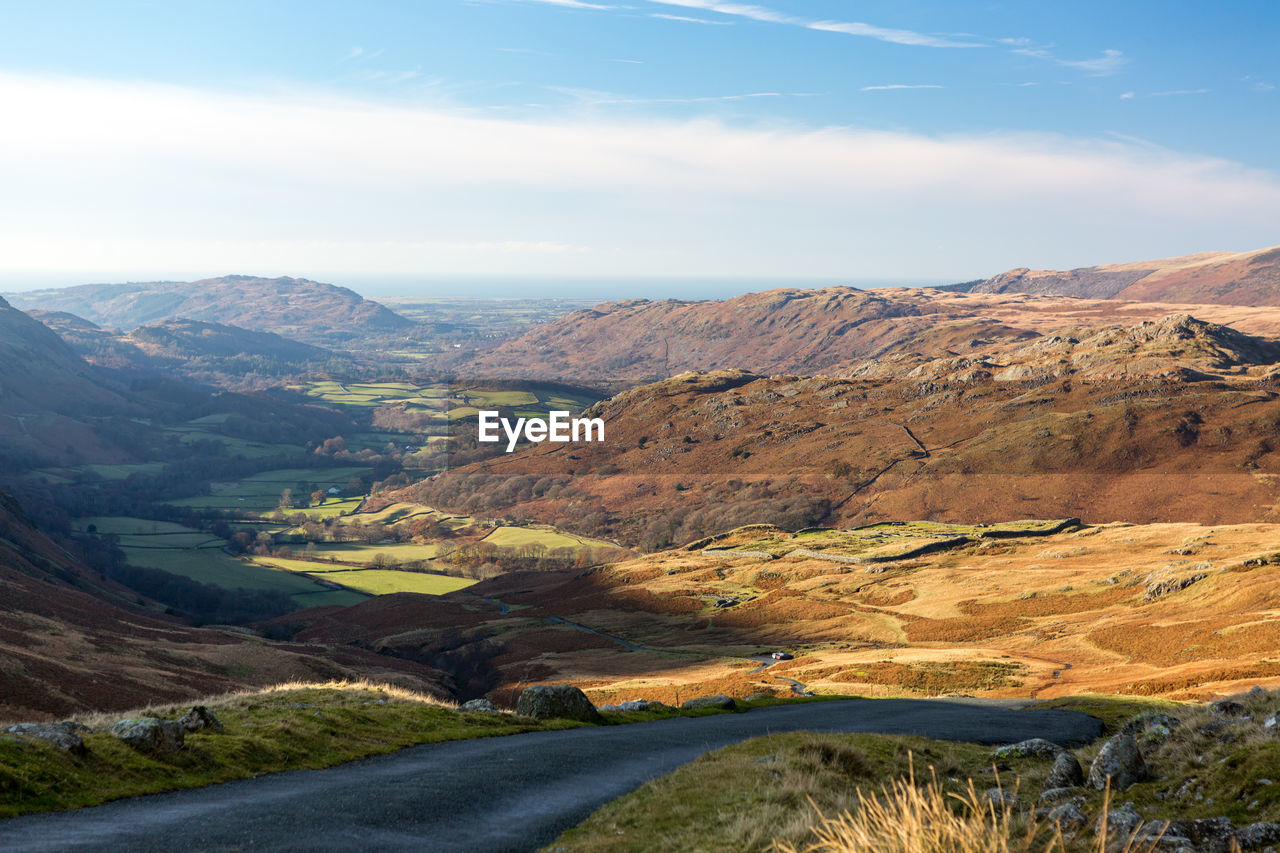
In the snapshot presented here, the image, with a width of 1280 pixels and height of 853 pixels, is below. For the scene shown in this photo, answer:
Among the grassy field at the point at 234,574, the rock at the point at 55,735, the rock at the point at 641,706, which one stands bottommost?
the grassy field at the point at 234,574

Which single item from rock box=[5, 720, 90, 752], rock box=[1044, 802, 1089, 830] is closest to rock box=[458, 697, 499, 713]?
rock box=[5, 720, 90, 752]

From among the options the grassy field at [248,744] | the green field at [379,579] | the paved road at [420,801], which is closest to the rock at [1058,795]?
the paved road at [420,801]

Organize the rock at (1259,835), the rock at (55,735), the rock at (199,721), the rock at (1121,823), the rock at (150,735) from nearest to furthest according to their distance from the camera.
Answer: the rock at (1259,835), the rock at (1121,823), the rock at (55,735), the rock at (150,735), the rock at (199,721)

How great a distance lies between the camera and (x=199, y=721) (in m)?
26.4

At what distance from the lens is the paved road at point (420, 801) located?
16781 millimetres

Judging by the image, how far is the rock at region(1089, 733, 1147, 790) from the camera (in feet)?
58.3

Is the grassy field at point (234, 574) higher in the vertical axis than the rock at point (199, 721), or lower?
lower

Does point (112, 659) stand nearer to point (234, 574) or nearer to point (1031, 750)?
point (1031, 750)

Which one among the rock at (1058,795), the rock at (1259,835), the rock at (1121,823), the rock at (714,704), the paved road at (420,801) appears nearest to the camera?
the rock at (1259,835)

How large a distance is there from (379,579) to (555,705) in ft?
504

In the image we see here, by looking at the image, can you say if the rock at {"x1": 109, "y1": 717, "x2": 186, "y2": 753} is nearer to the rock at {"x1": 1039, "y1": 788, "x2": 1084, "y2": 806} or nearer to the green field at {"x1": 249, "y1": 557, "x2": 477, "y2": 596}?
the rock at {"x1": 1039, "y1": 788, "x2": 1084, "y2": 806}

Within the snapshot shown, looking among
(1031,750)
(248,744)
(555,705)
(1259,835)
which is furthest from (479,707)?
(1259,835)

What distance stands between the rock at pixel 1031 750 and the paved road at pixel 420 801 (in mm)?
7295

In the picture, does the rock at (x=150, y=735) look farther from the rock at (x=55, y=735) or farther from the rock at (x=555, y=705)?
the rock at (x=555, y=705)
